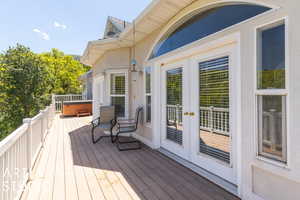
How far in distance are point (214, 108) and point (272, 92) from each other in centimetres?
103

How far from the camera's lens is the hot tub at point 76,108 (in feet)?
34.0

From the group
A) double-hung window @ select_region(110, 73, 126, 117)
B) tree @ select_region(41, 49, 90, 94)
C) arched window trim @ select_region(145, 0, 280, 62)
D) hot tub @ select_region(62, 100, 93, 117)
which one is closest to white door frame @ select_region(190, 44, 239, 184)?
arched window trim @ select_region(145, 0, 280, 62)

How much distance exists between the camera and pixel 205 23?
9.41 feet

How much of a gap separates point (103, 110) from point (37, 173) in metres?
2.53

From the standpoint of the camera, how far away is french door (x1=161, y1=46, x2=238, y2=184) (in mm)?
2544

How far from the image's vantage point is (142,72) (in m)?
4.96

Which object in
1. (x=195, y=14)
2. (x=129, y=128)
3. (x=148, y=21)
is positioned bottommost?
(x=129, y=128)

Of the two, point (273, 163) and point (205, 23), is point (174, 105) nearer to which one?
point (205, 23)

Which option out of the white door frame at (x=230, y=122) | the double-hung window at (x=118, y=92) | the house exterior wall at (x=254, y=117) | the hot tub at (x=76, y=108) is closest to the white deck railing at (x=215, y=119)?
the white door frame at (x=230, y=122)

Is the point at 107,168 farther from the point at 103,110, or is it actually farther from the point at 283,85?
the point at 283,85

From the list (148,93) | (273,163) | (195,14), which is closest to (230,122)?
(273,163)

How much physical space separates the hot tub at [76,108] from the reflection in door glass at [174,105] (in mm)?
8045

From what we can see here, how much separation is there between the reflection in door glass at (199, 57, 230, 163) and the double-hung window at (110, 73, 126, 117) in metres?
3.20

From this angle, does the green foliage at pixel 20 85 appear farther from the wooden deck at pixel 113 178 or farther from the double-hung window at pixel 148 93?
the double-hung window at pixel 148 93
